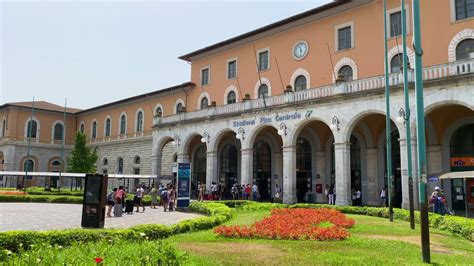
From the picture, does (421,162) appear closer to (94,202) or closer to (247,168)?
(94,202)

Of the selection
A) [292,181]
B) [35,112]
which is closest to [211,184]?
[292,181]

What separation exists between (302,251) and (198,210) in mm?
13066

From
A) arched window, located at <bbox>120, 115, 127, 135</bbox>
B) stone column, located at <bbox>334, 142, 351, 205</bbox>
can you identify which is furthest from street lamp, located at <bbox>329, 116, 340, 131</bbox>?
arched window, located at <bbox>120, 115, 127, 135</bbox>

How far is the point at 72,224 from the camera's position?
15.5 metres

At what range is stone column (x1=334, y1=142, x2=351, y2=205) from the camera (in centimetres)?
2311

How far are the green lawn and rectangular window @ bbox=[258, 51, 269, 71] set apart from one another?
2250cm

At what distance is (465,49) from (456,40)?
734 millimetres

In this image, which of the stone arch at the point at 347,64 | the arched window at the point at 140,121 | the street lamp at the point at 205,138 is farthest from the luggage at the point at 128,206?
the arched window at the point at 140,121

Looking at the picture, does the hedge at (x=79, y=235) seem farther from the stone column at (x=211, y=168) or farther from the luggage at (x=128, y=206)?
the stone column at (x=211, y=168)

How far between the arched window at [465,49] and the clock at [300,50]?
10537 millimetres

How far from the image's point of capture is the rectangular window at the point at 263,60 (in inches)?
1329

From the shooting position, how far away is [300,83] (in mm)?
30938

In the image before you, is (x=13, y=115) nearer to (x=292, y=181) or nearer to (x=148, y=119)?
(x=148, y=119)

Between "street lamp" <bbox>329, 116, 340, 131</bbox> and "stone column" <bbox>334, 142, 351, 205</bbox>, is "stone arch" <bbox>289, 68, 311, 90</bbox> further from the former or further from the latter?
"stone column" <bbox>334, 142, 351, 205</bbox>
